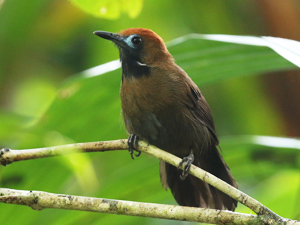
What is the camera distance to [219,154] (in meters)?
3.08

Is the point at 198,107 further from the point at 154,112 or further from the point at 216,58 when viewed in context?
the point at 216,58

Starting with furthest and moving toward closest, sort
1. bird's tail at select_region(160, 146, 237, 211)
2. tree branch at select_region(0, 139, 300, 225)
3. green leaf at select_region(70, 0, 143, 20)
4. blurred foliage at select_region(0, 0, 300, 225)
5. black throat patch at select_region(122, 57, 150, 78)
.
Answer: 1. bird's tail at select_region(160, 146, 237, 211)
2. black throat patch at select_region(122, 57, 150, 78)
3. blurred foliage at select_region(0, 0, 300, 225)
4. green leaf at select_region(70, 0, 143, 20)
5. tree branch at select_region(0, 139, 300, 225)

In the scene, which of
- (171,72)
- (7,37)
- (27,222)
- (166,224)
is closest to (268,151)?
(171,72)

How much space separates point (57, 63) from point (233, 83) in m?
1.80

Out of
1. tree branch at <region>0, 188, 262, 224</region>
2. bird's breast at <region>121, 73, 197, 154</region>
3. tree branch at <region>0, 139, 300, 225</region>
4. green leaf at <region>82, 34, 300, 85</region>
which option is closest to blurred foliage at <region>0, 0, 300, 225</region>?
green leaf at <region>82, 34, 300, 85</region>

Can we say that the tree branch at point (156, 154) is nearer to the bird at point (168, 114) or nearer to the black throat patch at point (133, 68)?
the bird at point (168, 114)

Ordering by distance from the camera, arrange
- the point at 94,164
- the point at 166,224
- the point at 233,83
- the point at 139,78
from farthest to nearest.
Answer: the point at 233,83, the point at 94,164, the point at 166,224, the point at 139,78

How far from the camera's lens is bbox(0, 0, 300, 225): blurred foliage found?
2.66 m

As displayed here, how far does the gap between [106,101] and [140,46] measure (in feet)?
1.42

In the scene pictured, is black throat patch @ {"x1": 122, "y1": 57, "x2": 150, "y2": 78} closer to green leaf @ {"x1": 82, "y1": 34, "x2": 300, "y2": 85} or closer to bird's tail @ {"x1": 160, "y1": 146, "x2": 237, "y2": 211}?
green leaf @ {"x1": 82, "y1": 34, "x2": 300, "y2": 85}

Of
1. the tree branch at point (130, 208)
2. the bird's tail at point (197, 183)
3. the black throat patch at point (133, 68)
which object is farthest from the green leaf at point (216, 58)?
the tree branch at point (130, 208)

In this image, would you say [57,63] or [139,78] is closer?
[139,78]

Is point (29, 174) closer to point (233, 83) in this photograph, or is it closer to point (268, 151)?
point (268, 151)

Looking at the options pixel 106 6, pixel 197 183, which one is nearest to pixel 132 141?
pixel 197 183
